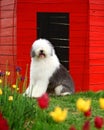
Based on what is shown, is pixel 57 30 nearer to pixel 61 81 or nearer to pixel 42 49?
pixel 61 81

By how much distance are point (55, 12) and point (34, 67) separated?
90.3 inches

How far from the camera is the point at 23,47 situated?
1211cm

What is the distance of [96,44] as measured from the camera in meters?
12.3

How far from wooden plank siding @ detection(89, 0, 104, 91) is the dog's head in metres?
2.23

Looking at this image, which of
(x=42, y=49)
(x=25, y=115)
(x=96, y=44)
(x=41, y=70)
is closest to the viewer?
(x=25, y=115)

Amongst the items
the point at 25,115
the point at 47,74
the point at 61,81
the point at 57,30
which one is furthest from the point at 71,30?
the point at 25,115

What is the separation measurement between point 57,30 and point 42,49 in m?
3.04

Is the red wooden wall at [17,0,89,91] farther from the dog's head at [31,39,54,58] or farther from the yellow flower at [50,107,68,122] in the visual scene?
the yellow flower at [50,107,68,122]

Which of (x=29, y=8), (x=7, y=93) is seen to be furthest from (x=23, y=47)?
(x=7, y=93)

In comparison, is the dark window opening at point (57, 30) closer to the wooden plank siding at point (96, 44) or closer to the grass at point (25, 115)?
the wooden plank siding at point (96, 44)

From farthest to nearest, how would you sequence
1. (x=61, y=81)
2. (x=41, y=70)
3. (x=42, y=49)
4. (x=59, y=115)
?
(x=61, y=81) < (x=41, y=70) < (x=42, y=49) < (x=59, y=115)

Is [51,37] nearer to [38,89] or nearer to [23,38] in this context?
[23,38]

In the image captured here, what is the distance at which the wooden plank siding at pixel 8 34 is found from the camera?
1212 centimetres

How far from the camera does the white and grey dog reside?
10180 millimetres
